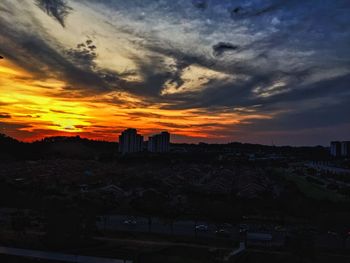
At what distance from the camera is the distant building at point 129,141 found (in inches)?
4126

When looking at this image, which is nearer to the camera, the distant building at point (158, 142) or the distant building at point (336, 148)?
the distant building at point (158, 142)

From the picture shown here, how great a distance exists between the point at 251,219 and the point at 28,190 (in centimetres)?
1975

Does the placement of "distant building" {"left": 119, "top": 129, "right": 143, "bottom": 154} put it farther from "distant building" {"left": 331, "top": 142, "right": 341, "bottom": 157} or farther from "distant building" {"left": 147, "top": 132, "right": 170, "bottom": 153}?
"distant building" {"left": 331, "top": 142, "right": 341, "bottom": 157}

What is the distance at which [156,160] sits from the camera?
273ft

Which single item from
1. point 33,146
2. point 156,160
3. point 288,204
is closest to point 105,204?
point 288,204

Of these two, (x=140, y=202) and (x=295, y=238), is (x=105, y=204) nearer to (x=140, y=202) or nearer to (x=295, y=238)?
(x=140, y=202)

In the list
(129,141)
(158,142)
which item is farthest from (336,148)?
(129,141)

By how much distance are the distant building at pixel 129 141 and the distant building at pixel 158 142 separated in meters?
7.29

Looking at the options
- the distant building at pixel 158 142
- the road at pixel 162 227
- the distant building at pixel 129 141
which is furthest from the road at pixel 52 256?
the distant building at pixel 158 142

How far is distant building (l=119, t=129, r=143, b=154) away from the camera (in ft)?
344

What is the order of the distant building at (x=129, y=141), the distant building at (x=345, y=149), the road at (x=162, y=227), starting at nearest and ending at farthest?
the road at (x=162, y=227), the distant building at (x=129, y=141), the distant building at (x=345, y=149)

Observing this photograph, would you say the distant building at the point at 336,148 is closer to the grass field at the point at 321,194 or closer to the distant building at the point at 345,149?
the distant building at the point at 345,149

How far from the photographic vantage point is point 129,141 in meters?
106

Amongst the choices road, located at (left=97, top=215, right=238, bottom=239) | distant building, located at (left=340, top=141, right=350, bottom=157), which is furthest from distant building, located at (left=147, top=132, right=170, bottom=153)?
road, located at (left=97, top=215, right=238, bottom=239)
